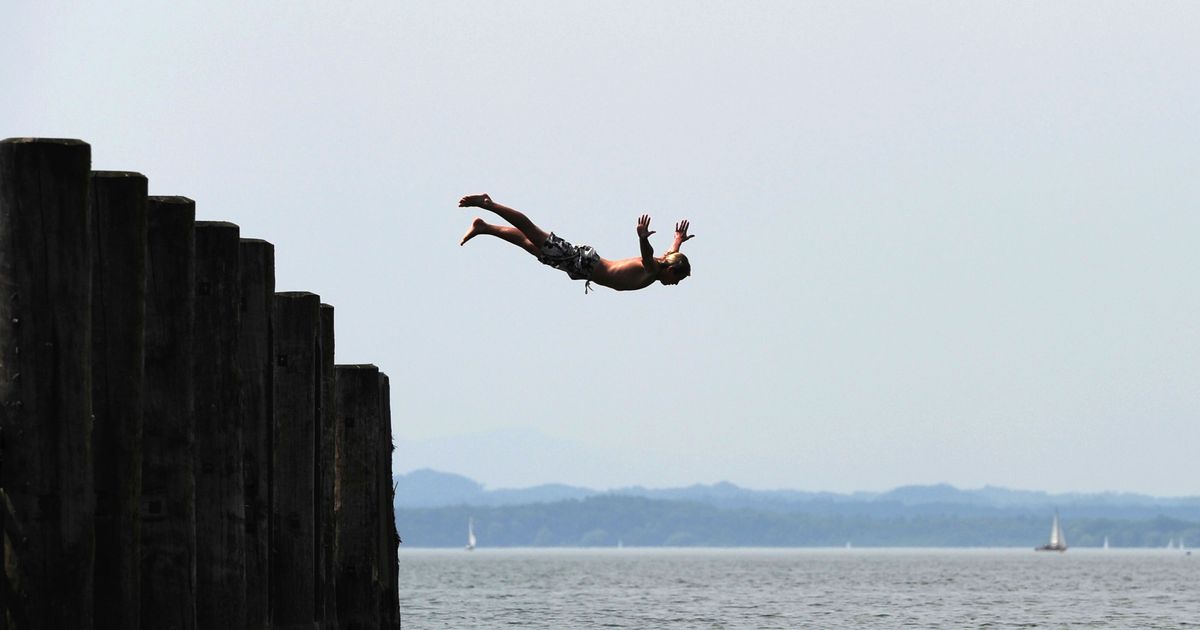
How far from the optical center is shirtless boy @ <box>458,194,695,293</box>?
1628cm

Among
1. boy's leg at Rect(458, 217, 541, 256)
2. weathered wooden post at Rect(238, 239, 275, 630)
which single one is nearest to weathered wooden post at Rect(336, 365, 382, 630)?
boy's leg at Rect(458, 217, 541, 256)

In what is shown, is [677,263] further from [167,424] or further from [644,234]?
[167,424]

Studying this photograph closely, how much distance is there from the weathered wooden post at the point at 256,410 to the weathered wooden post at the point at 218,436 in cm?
39

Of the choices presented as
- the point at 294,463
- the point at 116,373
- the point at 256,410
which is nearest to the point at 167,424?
the point at 116,373

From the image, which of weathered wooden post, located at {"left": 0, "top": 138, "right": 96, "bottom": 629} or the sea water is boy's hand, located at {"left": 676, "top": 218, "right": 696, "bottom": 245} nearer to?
weathered wooden post, located at {"left": 0, "top": 138, "right": 96, "bottom": 629}

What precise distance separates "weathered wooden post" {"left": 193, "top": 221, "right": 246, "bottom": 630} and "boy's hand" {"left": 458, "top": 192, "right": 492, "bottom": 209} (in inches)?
174

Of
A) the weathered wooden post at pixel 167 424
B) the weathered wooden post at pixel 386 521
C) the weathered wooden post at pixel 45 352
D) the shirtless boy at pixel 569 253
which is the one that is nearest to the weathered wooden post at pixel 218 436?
the weathered wooden post at pixel 167 424

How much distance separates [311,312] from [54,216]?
5185mm

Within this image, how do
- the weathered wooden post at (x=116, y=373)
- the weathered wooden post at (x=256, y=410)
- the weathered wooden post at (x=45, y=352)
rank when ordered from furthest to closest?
the weathered wooden post at (x=256, y=410)
the weathered wooden post at (x=116, y=373)
the weathered wooden post at (x=45, y=352)

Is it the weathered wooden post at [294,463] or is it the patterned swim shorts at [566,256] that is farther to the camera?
the patterned swim shorts at [566,256]

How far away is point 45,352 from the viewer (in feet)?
30.6

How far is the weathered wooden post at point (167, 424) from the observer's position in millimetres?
10680

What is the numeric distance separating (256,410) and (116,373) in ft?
10.2

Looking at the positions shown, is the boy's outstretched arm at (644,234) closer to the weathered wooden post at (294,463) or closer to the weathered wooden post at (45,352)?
the weathered wooden post at (294,463)
